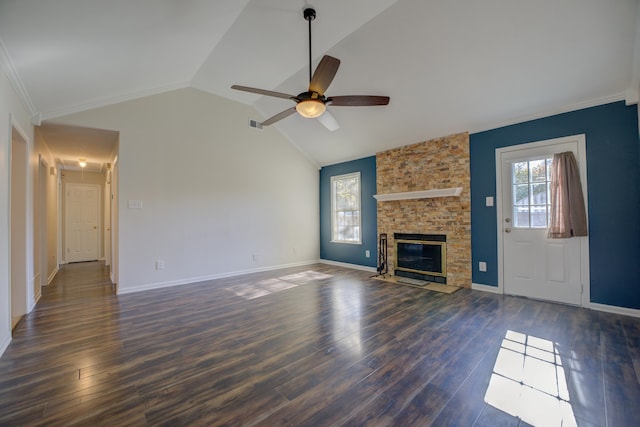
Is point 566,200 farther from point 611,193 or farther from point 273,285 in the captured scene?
point 273,285

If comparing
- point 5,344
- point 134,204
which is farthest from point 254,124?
point 5,344

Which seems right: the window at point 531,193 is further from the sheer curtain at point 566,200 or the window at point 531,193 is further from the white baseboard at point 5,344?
Result: the white baseboard at point 5,344

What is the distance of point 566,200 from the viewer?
344cm

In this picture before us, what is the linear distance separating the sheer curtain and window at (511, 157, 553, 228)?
156 millimetres

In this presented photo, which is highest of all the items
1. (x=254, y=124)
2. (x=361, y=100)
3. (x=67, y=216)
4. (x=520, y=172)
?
(x=254, y=124)

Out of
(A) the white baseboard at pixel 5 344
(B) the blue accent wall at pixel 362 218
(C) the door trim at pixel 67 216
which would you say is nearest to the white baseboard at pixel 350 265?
(B) the blue accent wall at pixel 362 218

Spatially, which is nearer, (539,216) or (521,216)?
(539,216)

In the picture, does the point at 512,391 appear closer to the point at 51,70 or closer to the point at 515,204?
the point at 515,204

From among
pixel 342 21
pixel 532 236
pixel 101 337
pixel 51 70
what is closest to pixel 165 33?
pixel 51 70

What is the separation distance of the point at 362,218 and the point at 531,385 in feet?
14.2

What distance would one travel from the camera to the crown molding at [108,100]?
368cm

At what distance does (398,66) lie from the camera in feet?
11.9

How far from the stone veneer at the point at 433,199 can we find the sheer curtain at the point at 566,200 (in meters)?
1.06

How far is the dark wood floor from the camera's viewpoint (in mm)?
1625
